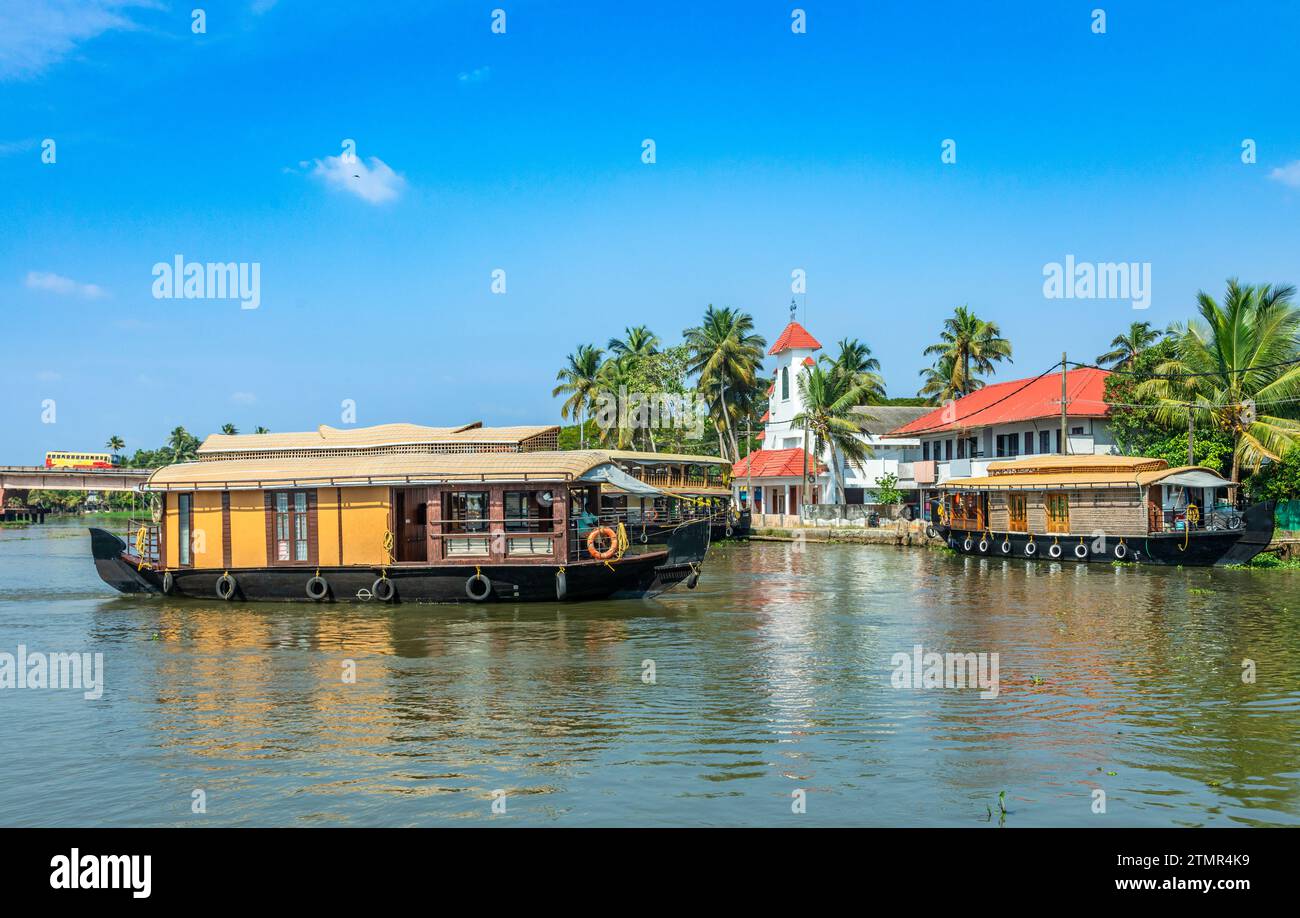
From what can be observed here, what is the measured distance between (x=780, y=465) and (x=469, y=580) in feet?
117

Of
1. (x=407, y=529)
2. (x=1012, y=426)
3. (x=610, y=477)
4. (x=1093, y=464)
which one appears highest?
(x=1012, y=426)

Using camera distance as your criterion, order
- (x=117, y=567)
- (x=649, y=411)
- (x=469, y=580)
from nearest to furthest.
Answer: (x=469, y=580), (x=117, y=567), (x=649, y=411)

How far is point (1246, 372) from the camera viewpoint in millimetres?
33656

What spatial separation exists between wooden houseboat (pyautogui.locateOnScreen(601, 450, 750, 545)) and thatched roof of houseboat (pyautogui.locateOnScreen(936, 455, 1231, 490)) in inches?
429

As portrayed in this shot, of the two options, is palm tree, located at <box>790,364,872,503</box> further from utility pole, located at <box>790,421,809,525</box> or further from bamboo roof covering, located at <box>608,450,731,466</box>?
bamboo roof covering, located at <box>608,450,731,466</box>

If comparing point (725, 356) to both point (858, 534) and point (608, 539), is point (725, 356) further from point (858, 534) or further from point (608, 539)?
point (608, 539)

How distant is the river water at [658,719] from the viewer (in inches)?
345

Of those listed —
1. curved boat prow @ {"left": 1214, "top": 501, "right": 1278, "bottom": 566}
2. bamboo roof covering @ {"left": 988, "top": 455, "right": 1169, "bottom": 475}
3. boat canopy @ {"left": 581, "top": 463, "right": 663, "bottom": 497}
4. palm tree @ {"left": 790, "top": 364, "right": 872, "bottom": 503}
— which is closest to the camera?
boat canopy @ {"left": 581, "top": 463, "right": 663, "bottom": 497}

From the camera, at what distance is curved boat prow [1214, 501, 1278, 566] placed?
2962cm

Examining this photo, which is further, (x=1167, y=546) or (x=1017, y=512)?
(x=1017, y=512)
